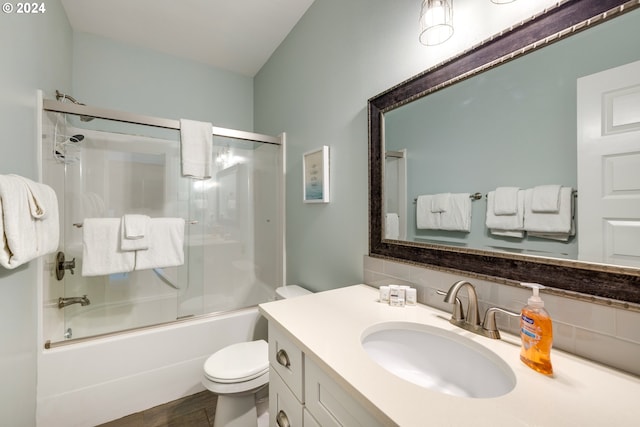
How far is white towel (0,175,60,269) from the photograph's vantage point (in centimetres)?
89

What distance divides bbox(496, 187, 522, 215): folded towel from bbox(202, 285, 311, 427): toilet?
1.24 metres

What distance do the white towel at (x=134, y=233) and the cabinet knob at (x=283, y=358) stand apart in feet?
4.01

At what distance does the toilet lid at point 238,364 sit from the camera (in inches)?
47.8

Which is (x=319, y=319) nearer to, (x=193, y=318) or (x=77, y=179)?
(x=193, y=318)

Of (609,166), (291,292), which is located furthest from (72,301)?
(609,166)

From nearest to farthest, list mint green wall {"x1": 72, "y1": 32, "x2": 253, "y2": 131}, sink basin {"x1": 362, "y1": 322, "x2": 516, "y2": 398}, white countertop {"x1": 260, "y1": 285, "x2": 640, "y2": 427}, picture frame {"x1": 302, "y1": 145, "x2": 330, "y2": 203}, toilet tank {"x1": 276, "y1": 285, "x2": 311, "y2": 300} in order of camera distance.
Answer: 1. white countertop {"x1": 260, "y1": 285, "x2": 640, "y2": 427}
2. sink basin {"x1": 362, "y1": 322, "x2": 516, "y2": 398}
3. picture frame {"x1": 302, "y1": 145, "x2": 330, "y2": 203}
4. toilet tank {"x1": 276, "y1": 285, "x2": 311, "y2": 300}
5. mint green wall {"x1": 72, "y1": 32, "x2": 253, "y2": 131}

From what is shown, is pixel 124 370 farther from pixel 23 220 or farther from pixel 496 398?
pixel 496 398

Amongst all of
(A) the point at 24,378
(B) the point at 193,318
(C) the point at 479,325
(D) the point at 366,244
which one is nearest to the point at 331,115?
(D) the point at 366,244

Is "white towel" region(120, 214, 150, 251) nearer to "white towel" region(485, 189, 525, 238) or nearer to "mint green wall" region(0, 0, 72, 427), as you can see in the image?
"mint green wall" region(0, 0, 72, 427)

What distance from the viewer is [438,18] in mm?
913

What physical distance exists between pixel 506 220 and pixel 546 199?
118 millimetres

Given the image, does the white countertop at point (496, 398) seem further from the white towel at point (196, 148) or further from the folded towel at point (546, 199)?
the white towel at point (196, 148)

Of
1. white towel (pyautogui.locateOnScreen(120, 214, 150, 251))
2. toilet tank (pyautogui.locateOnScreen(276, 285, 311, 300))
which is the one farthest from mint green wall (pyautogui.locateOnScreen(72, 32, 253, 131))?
A: toilet tank (pyautogui.locateOnScreen(276, 285, 311, 300))

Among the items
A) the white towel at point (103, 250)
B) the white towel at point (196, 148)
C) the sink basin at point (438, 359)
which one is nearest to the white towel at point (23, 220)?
the white towel at point (103, 250)
